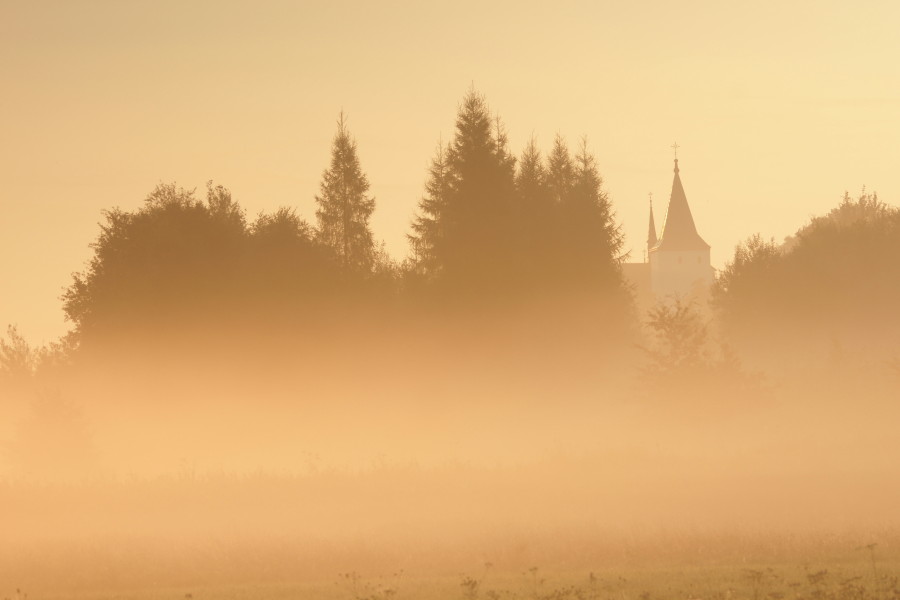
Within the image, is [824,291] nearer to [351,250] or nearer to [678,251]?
[351,250]

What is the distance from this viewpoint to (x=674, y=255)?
179 m

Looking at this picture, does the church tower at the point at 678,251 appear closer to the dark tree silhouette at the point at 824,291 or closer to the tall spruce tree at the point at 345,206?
the dark tree silhouette at the point at 824,291

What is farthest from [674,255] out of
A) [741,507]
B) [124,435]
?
[741,507]

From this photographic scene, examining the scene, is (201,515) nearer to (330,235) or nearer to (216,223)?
(216,223)

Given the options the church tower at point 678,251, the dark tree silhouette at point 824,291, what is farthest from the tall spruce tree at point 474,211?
the church tower at point 678,251

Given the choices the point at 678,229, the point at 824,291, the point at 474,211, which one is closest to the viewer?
the point at 474,211

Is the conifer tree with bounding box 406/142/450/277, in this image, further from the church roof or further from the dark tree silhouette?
the church roof

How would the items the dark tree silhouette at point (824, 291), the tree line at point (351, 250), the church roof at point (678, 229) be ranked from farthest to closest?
the church roof at point (678, 229) < the dark tree silhouette at point (824, 291) < the tree line at point (351, 250)

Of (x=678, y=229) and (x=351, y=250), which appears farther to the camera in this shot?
(x=678, y=229)

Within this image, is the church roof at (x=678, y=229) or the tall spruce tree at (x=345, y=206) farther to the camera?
the church roof at (x=678, y=229)

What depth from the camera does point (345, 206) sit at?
214ft

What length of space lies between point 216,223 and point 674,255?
412 feet

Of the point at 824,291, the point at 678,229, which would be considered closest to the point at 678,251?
the point at 678,229

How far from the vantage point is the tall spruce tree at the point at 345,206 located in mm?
65250
